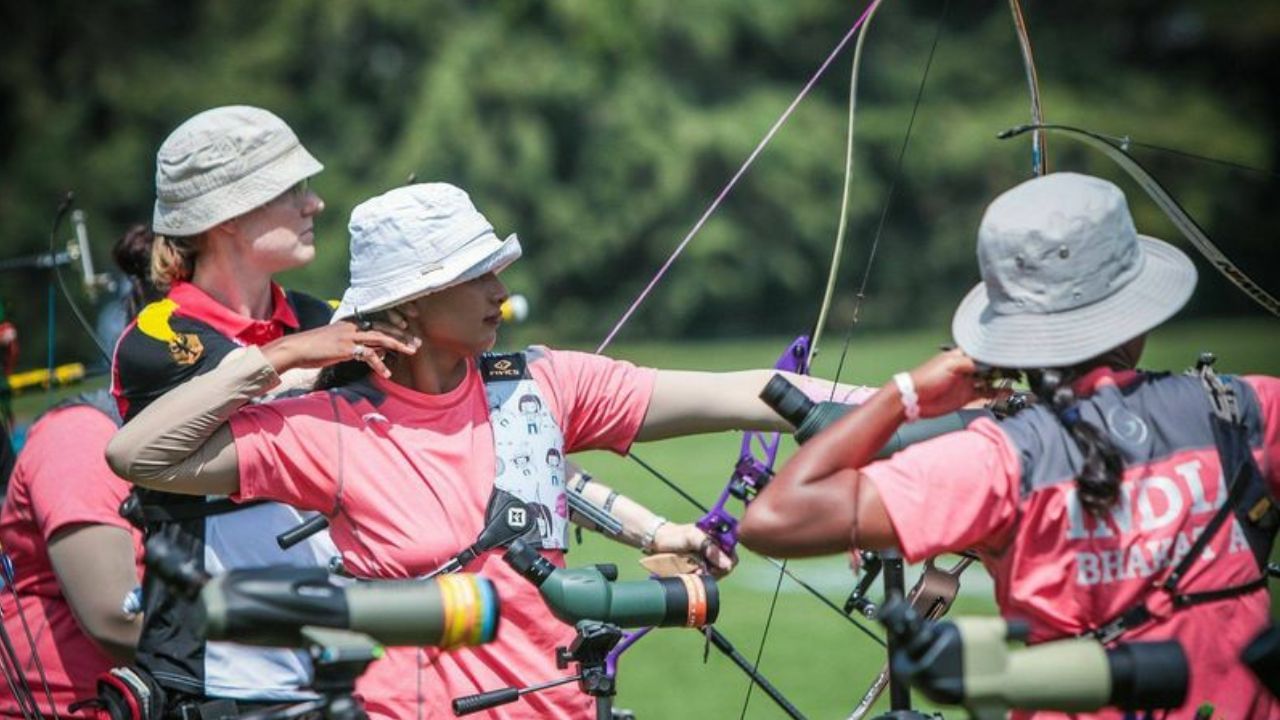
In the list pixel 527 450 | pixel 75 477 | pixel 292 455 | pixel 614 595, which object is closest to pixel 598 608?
pixel 614 595

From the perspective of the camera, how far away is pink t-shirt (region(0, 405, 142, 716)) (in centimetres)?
426

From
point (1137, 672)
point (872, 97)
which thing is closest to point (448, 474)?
point (1137, 672)

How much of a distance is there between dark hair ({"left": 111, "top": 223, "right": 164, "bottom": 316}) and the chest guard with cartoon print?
138cm

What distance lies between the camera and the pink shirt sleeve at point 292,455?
337 centimetres

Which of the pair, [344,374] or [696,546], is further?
[696,546]

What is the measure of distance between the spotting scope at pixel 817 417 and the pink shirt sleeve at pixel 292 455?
88 centimetres

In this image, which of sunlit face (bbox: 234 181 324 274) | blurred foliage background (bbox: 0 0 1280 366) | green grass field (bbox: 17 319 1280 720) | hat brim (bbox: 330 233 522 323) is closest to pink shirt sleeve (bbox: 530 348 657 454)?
hat brim (bbox: 330 233 522 323)

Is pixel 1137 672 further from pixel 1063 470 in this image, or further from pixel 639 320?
pixel 639 320

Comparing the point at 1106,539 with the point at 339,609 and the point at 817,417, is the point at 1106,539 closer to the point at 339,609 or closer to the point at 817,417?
the point at 817,417

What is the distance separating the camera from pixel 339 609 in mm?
2570

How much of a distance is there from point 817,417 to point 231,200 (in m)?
1.69

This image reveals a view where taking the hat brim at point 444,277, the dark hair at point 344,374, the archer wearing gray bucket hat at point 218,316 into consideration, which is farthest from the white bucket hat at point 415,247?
the archer wearing gray bucket hat at point 218,316

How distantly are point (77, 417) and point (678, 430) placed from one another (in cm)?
170

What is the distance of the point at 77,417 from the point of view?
4457 millimetres
